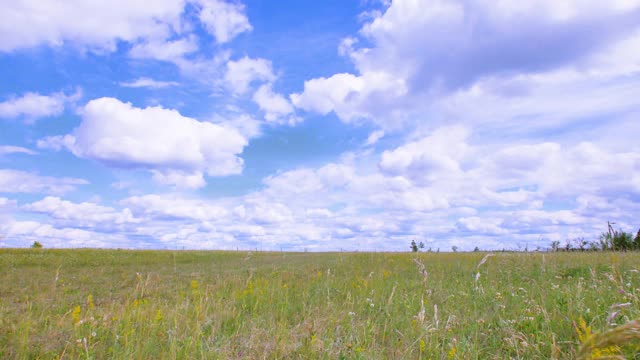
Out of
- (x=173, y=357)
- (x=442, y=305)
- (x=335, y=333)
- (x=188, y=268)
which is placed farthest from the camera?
(x=188, y=268)

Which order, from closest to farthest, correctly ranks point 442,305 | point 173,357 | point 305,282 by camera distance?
point 173,357
point 442,305
point 305,282

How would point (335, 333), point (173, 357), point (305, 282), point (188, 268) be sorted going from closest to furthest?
point (173, 357) < point (335, 333) < point (305, 282) < point (188, 268)

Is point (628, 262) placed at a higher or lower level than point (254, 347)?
higher

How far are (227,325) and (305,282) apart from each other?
3654mm

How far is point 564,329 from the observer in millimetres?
5301

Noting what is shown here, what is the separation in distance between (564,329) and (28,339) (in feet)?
21.6

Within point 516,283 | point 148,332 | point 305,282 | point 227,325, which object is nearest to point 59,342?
point 148,332

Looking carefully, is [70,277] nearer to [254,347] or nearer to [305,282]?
[305,282]

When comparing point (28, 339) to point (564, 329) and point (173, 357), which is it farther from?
point (564, 329)

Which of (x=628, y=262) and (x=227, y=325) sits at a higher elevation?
(x=628, y=262)

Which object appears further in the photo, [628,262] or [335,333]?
[628,262]

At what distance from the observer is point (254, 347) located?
4.87 meters

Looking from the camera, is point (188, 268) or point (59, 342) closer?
point (59, 342)

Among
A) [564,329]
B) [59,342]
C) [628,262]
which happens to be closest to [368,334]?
[564,329]
